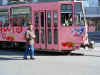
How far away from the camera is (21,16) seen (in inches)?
561

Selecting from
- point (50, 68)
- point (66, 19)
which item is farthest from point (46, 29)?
point (50, 68)

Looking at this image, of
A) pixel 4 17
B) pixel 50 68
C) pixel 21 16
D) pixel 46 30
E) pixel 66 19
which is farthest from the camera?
pixel 4 17

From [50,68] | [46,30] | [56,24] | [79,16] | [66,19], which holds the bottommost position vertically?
[50,68]

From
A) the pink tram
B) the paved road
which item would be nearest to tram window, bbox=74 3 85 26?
the pink tram

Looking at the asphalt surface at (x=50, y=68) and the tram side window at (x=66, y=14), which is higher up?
the tram side window at (x=66, y=14)

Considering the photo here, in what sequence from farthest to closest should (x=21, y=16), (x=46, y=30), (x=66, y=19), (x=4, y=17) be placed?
(x=4, y=17), (x=21, y=16), (x=46, y=30), (x=66, y=19)

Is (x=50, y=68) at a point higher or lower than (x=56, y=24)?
lower

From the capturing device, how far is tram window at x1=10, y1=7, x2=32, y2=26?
13883 mm

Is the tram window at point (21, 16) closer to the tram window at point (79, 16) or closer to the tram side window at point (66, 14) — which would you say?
the tram side window at point (66, 14)

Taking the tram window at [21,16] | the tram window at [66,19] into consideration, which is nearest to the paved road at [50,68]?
the tram window at [66,19]

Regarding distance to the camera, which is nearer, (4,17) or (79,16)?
(79,16)

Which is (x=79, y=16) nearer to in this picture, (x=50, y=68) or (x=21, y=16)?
(x=21, y=16)

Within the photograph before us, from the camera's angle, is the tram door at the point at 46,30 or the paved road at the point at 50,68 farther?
the tram door at the point at 46,30

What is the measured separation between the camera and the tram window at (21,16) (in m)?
13.9
